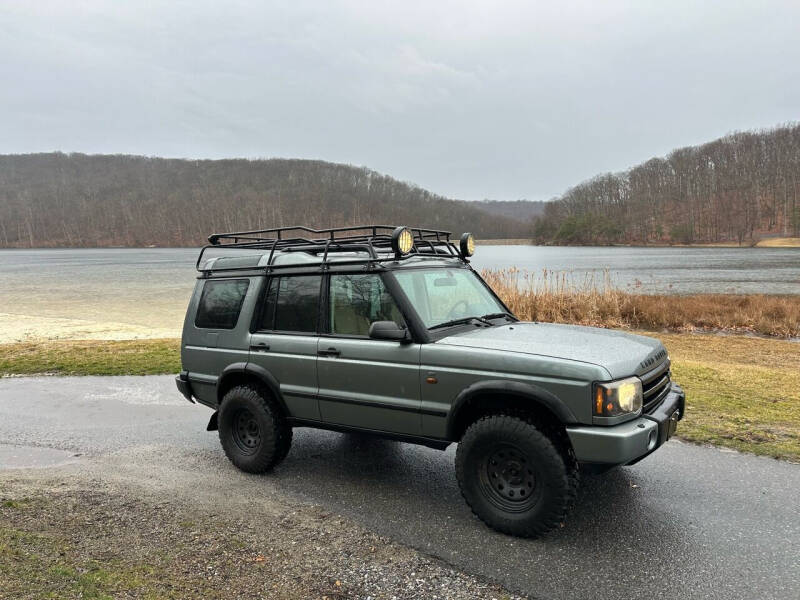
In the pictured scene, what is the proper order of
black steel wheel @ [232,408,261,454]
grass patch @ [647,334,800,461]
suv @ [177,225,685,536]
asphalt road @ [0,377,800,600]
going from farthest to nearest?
grass patch @ [647,334,800,461]
black steel wheel @ [232,408,261,454]
suv @ [177,225,685,536]
asphalt road @ [0,377,800,600]

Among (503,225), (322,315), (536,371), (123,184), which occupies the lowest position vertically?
(536,371)

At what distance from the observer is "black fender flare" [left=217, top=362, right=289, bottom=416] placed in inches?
185

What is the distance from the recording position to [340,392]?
4.35 meters

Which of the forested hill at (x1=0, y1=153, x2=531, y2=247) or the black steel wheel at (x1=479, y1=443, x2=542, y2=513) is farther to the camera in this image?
the forested hill at (x1=0, y1=153, x2=531, y2=247)

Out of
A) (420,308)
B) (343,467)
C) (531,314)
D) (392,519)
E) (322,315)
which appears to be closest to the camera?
(392,519)

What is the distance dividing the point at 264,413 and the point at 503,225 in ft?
528

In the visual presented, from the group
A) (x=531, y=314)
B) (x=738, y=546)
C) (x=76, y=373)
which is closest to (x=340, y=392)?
(x=738, y=546)

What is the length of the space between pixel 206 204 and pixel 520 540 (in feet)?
559

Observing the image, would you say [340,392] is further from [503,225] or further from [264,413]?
[503,225]

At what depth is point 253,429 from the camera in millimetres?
4992

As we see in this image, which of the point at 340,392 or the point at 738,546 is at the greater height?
the point at 340,392

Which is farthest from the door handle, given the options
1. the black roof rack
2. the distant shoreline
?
the distant shoreline

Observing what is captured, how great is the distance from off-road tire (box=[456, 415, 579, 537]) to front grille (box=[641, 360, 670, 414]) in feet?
2.22

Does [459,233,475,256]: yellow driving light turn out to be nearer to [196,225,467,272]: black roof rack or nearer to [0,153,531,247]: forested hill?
[196,225,467,272]: black roof rack
